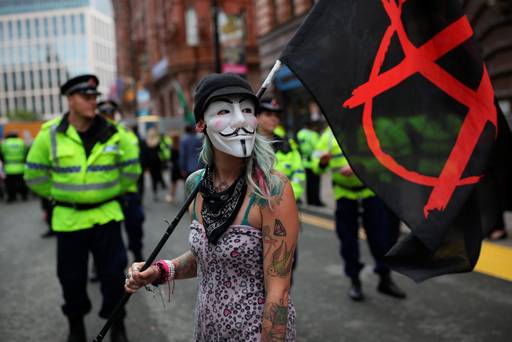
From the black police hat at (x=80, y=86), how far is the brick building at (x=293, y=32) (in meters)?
6.60

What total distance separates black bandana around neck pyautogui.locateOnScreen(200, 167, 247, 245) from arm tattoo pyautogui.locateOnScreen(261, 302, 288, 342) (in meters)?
0.36

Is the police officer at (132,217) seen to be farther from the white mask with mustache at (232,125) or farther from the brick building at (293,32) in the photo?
the brick building at (293,32)

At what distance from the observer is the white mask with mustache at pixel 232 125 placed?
217cm

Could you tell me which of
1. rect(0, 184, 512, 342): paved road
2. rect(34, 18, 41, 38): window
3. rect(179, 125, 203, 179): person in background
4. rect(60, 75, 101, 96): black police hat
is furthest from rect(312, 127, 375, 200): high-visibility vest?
rect(34, 18, 41, 38): window

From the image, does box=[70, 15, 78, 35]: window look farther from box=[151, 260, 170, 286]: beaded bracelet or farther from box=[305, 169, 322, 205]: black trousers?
box=[151, 260, 170, 286]: beaded bracelet

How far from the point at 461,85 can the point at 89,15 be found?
399 feet

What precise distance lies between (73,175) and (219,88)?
7.04 ft

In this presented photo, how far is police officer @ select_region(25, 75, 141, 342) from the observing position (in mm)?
3842

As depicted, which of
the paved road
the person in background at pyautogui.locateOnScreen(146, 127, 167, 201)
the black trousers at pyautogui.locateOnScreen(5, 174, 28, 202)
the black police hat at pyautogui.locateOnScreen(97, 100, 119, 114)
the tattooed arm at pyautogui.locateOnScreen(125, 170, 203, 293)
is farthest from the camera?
the black trousers at pyautogui.locateOnScreen(5, 174, 28, 202)

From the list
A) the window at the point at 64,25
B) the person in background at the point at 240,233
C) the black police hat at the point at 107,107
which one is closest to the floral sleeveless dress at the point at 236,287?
the person in background at the point at 240,233

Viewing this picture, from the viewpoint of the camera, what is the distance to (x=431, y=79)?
2697 mm

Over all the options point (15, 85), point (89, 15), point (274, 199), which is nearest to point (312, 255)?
point (274, 199)

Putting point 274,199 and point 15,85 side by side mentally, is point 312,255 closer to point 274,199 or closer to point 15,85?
point 274,199

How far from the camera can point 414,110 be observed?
105 inches
